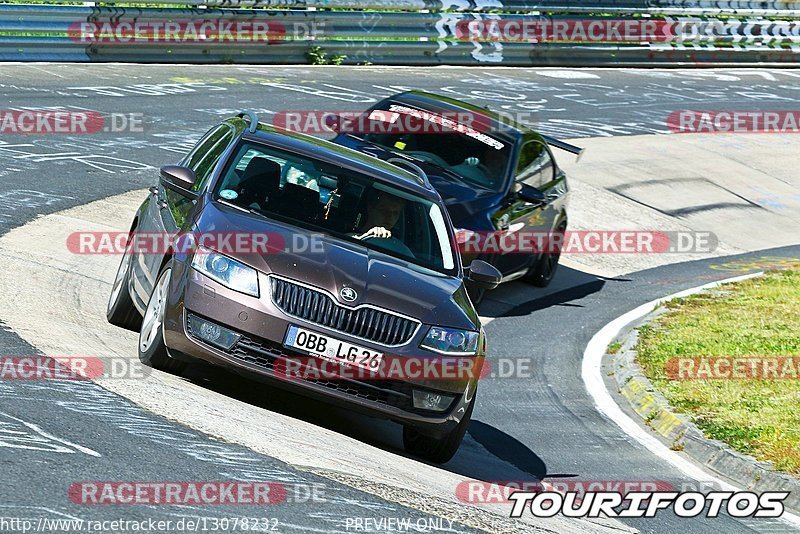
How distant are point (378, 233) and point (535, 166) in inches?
238

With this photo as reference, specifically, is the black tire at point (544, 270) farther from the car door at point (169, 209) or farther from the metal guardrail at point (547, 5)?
the metal guardrail at point (547, 5)

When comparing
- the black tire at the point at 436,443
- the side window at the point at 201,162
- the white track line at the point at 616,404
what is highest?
the side window at the point at 201,162

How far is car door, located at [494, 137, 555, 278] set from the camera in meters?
13.3

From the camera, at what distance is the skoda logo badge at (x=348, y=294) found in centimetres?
761

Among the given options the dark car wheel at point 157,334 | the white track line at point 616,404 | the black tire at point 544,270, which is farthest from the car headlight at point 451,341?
the black tire at point 544,270

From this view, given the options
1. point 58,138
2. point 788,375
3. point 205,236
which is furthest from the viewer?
point 58,138

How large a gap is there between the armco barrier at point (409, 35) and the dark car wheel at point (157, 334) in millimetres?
13626

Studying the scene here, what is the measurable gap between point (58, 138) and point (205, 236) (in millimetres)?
9219

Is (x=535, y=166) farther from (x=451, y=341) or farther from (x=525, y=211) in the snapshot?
(x=451, y=341)

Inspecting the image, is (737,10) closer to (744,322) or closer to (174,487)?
(744,322)

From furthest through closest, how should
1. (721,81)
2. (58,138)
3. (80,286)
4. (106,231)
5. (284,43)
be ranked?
(721,81), (284,43), (58,138), (106,231), (80,286)

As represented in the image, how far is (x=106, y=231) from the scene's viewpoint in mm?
12859

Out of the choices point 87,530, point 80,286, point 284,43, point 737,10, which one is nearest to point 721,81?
point 737,10

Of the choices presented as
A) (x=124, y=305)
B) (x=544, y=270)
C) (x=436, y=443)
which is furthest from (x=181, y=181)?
(x=544, y=270)
